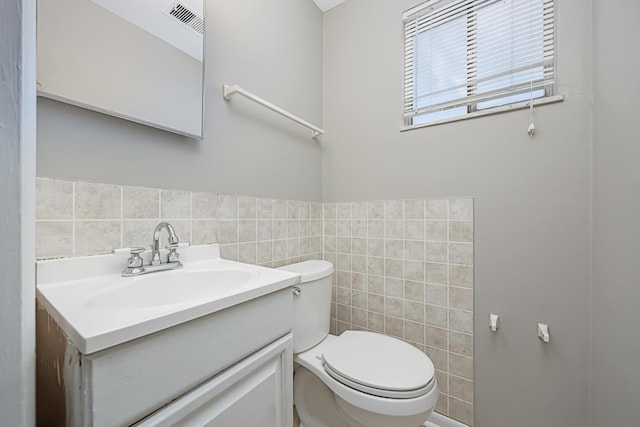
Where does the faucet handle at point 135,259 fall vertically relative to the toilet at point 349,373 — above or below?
above

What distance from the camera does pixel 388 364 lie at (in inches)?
38.7

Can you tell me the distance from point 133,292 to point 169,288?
4.1 inches

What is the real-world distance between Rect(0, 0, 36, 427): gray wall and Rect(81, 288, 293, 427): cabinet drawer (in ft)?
0.34

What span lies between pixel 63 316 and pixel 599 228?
1530 mm

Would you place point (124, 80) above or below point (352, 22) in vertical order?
below

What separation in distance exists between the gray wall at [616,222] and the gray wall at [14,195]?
1.23m

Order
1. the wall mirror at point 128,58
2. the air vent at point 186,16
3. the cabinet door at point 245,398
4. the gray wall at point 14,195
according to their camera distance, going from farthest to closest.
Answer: the air vent at point 186,16 → the wall mirror at point 128,58 → the cabinet door at point 245,398 → the gray wall at point 14,195

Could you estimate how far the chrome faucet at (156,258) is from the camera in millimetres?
783

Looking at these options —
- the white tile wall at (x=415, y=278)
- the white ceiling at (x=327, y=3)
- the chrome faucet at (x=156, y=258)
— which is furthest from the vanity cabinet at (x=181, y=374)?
the white ceiling at (x=327, y=3)

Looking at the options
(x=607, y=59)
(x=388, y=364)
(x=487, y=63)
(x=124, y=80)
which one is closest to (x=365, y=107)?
(x=487, y=63)

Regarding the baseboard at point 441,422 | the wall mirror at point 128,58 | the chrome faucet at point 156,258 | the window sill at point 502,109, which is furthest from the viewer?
the baseboard at point 441,422

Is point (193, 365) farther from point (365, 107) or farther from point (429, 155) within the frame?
point (365, 107)

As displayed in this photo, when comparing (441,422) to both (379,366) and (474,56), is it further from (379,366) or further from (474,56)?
(474,56)

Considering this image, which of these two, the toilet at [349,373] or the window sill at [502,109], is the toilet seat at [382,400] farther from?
the window sill at [502,109]
